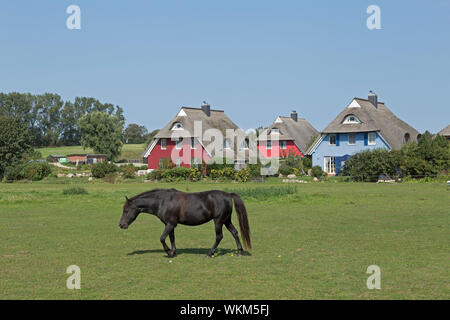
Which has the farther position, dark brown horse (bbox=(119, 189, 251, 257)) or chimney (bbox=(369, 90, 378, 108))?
chimney (bbox=(369, 90, 378, 108))

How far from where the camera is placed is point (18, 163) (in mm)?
64562

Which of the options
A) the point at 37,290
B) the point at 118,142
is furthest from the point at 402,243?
the point at 118,142

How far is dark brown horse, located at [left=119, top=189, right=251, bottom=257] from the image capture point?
1269 cm

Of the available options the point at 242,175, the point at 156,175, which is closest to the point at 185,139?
the point at 156,175

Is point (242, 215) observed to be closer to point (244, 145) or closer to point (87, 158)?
point (244, 145)

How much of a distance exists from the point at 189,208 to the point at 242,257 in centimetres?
181

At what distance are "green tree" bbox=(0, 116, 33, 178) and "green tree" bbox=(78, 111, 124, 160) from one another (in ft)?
182

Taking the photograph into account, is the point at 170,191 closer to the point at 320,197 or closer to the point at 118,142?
the point at 320,197

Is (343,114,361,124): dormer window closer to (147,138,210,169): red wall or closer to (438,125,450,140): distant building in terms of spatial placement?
(147,138,210,169): red wall

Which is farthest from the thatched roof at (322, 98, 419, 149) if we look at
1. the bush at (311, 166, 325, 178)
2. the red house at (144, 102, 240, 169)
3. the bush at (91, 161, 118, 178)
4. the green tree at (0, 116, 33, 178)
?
the green tree at (0, 116, 33, 178)

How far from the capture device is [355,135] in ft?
226

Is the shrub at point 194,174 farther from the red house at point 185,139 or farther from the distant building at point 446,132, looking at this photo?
the distant building at point 446,132

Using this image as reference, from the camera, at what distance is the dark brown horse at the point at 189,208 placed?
12.7 m

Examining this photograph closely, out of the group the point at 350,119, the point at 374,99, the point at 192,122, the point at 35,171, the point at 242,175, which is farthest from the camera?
the point at 192,122
